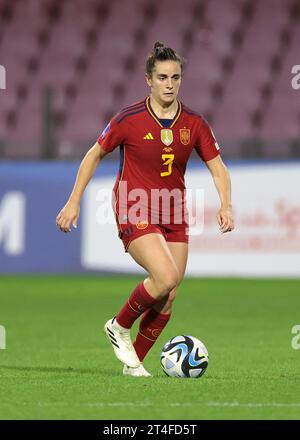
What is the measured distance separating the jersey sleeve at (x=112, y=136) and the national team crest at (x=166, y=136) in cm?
25

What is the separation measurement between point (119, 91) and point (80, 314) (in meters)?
9.61

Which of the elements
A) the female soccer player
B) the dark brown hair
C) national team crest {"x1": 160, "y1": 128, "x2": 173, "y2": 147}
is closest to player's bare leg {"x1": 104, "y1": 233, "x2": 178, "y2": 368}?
the female soccer player

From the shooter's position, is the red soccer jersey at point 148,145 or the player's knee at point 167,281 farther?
the red soccer jersey at point 148,145

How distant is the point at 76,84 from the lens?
2180 cm

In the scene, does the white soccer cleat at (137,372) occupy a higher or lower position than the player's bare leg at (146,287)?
lower

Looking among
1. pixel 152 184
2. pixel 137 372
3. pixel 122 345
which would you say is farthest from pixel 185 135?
pixel 137 372

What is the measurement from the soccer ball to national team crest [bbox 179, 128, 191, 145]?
1.32m

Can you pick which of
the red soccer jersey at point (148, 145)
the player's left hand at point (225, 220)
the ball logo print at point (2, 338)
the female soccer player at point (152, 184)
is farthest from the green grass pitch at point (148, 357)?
the red soccer jersey at point (148, 145)

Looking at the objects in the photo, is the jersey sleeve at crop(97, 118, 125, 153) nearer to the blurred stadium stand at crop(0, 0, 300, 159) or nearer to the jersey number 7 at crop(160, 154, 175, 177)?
the jersey number 7 at crop(160, 154, 175, 177)

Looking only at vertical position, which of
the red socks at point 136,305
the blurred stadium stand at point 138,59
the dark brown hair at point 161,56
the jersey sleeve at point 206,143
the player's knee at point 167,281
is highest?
the blurred stadium stand at point 138,59

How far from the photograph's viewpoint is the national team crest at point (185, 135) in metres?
7.64

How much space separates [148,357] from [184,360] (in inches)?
62.2

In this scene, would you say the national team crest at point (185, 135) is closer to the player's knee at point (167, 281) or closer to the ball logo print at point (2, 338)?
the player's knee at point (167, 281)
